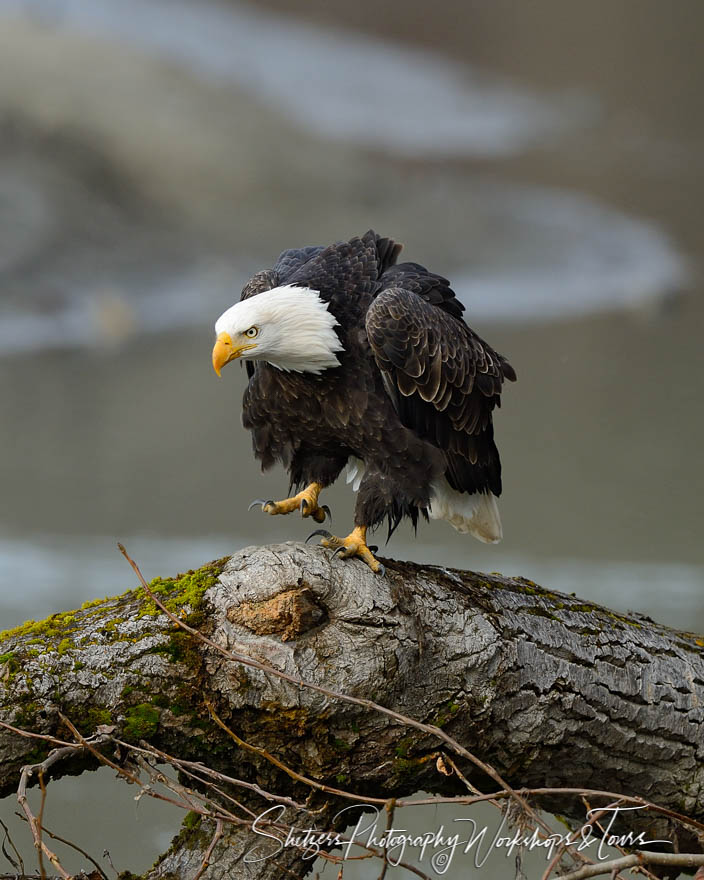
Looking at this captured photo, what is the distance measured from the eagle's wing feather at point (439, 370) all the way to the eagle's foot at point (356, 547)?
35 cm

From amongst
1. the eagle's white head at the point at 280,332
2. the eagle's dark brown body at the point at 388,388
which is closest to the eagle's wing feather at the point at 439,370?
the eagle's dark brown body at the point at 388,388

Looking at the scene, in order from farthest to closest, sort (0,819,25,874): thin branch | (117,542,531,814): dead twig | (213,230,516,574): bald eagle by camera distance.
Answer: (213,230,516,574): bald eagle → (0,819,25,874): thin branch → (117,542,531,814): dead twig

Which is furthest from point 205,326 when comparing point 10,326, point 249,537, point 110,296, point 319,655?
point 319,655

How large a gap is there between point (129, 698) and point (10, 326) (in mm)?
8400

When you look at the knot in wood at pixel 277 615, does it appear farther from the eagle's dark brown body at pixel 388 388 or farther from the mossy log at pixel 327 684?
the eagle's dark brown body at pixel 388 388

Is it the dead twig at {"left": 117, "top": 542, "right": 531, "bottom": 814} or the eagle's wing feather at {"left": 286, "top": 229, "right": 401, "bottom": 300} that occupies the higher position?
the eagle's wing feather at {"left": 286, "top": 229, "right": 401, "bottom": 300}

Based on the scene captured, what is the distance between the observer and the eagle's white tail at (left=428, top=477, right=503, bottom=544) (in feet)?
9.05

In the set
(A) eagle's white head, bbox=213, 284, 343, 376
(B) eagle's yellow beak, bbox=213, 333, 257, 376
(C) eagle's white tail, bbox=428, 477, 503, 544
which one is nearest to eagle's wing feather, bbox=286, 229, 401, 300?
(A) eagle's white head, bbox=213, 284, 343, 376

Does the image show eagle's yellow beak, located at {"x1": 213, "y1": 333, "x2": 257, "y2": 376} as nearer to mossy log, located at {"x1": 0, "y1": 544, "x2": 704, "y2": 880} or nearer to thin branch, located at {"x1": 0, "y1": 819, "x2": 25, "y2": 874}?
mossy log, located at {"x1": 0, "y1": 544, "x2": 704, "y2": 880}

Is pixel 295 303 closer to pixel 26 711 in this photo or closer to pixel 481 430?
pixel 481 430

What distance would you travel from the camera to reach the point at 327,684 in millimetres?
2021

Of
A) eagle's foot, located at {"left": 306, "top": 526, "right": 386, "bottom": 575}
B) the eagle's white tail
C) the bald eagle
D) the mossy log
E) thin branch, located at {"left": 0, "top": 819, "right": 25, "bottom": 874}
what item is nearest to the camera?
thin branch, located at {"left": 0, "top": 819, "right": 25, "bottom": 874}

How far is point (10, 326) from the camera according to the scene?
963 cm

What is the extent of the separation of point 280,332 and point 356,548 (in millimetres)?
573
